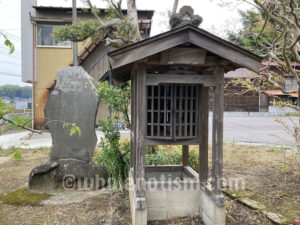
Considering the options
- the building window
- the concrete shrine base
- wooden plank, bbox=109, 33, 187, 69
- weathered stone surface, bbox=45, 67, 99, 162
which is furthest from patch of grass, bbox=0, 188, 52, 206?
the building window

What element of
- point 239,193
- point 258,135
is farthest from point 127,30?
point 258,135

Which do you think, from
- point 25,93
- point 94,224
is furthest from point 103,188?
point 25,93

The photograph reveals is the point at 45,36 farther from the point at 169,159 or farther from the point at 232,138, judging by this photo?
the point at 169,159

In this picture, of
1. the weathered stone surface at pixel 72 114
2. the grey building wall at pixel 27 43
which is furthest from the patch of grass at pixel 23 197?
the grey building wall at pixel 27 43

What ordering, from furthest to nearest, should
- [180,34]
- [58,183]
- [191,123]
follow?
[58,183]
[191,123]
[180,34]

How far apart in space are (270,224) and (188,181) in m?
1.29

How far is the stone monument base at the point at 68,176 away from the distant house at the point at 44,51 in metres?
9.69

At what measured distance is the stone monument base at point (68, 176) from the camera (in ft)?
15.7

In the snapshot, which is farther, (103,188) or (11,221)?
(103,188)

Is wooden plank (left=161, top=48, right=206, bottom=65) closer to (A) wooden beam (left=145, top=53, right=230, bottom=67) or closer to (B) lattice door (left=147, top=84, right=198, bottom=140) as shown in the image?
(A) wooden beam (left=145, top=53, right=230, bottom=67)

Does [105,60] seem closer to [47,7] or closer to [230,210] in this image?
[47,7]

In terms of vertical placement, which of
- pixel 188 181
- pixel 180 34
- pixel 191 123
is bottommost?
pixel 188 181

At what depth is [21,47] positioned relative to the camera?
14555 mm

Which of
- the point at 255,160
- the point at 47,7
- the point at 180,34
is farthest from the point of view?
the point at 47,7
